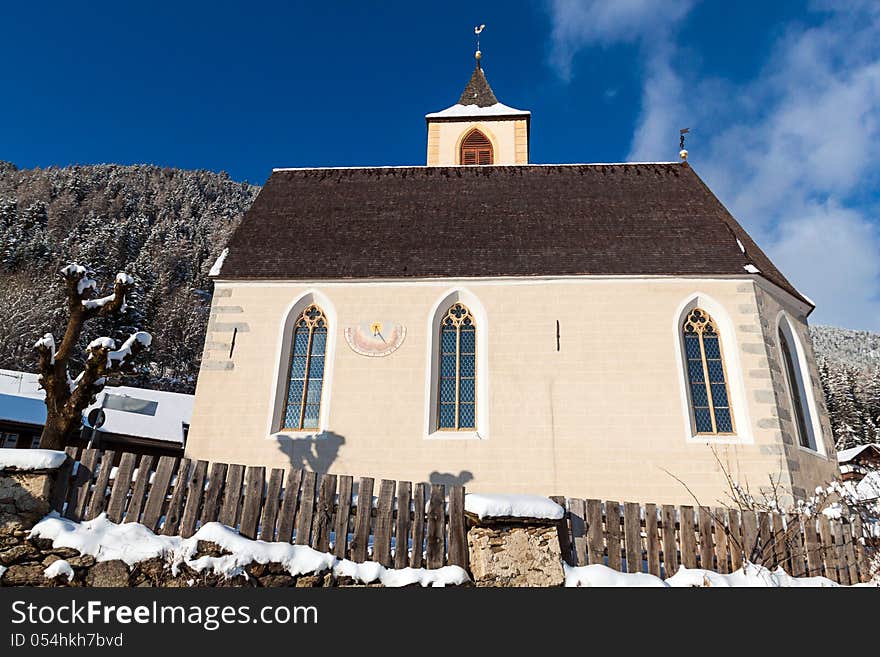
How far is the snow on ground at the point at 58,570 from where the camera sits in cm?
527

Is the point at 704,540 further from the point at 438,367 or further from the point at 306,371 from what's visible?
the point at 306,371

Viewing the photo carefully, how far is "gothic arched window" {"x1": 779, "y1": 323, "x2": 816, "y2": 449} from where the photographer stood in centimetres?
1238

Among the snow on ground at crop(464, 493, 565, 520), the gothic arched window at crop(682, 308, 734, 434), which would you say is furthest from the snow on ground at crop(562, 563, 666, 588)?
the gothic arched window at crop(682, 308, 734, 434)

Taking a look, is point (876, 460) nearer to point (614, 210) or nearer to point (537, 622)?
point (614, 210)

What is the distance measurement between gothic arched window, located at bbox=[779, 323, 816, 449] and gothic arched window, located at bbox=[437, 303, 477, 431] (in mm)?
6564

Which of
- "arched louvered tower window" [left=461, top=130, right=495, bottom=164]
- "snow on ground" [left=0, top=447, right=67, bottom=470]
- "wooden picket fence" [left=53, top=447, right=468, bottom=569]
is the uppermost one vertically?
"arched louvered tower window" [left=461, top=130, right=495, bottom=164]

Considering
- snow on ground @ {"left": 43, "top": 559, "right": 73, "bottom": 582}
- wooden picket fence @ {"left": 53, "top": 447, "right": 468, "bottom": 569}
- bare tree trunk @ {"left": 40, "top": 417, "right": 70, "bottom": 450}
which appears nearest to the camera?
snow on ground @ {"left": 43, "top": 559, "right": 73, "bottom": 582}

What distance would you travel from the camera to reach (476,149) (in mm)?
22156

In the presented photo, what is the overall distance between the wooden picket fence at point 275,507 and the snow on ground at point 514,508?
0.50 m

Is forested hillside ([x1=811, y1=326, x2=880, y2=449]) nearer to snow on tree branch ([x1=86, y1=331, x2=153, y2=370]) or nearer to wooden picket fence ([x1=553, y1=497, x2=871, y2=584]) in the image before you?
wooden picket fence ([x1=553, y1=497, x2=871, y2=584])

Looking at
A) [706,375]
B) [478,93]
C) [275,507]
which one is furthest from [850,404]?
[275,507]

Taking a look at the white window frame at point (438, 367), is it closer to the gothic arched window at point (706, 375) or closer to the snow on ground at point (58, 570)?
the gothic arched window at point (706, 375)

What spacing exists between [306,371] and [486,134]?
13413mm

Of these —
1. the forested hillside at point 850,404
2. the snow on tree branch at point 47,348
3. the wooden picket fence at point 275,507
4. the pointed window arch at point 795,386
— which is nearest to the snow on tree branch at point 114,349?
the snow on tree branch at point 47,348
